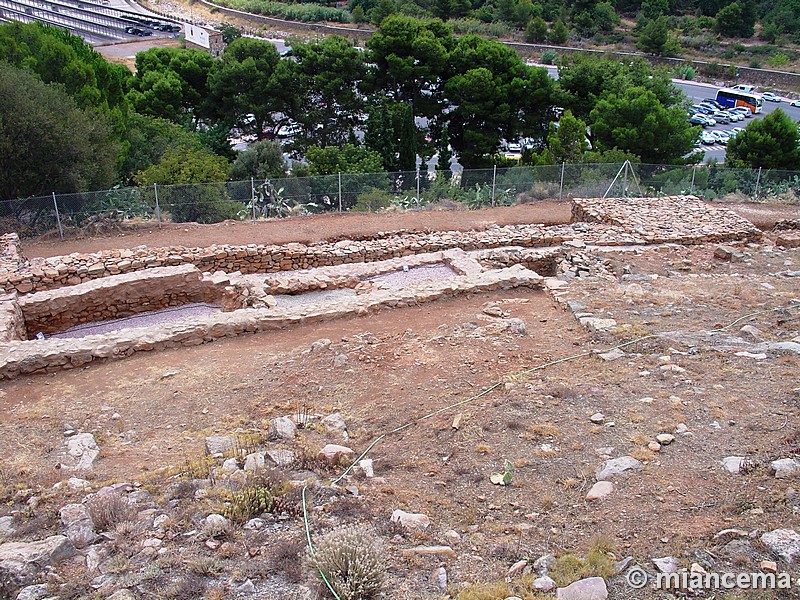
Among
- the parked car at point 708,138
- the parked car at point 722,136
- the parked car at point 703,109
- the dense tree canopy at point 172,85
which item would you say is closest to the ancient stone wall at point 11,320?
the dense tree canopy at point 172,85

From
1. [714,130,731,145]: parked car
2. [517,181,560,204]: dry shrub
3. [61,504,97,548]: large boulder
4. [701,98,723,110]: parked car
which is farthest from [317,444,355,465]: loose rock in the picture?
[701,98,723,110]: parked car

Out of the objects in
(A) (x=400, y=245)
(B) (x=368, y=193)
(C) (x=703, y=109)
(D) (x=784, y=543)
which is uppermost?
(C) (x=703, y=109)

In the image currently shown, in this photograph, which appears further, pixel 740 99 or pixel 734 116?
pixel 740 99

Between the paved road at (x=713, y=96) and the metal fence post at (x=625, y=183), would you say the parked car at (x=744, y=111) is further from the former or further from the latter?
the metal fence post at (x=625, y=183)

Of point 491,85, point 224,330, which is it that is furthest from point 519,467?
point 491,85

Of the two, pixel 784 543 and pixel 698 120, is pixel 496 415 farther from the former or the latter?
pixel 698 120

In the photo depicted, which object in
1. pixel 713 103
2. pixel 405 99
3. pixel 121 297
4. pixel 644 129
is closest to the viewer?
pixel 121 297

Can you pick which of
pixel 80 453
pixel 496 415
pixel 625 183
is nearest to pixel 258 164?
pixel 625 183

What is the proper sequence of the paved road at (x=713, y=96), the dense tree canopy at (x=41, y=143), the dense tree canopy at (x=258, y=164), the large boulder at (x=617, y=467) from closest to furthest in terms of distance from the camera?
the large boulder at (x=617, y=467), the dense tree canopy at (x=41, y=143), the dense tree canopy at (x=258, y=164), the paved road at (x=713, y=96)

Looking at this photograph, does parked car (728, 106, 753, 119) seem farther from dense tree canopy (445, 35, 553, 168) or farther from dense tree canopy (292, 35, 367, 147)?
dense tree canopy (292, 35, 367, 147)

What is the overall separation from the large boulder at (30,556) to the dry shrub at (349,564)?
2059 millimetres

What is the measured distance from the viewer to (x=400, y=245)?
666 inches

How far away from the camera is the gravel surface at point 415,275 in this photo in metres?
14.5

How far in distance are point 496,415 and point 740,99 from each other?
182 ft
